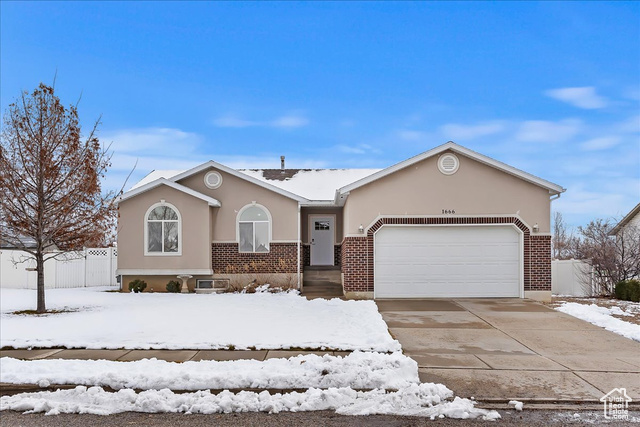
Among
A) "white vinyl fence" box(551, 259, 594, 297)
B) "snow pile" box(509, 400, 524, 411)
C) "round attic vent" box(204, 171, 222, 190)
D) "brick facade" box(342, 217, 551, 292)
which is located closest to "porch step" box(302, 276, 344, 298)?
"brick facade" box(342, 217, 551, 292)

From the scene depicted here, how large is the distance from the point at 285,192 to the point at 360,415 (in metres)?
13.5

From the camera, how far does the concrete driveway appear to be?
273 inches

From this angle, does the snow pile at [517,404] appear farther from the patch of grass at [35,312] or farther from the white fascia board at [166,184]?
the white fascia board at [166,184]

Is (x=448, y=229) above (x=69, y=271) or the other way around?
above

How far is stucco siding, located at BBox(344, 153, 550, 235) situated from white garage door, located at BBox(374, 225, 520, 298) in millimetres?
645

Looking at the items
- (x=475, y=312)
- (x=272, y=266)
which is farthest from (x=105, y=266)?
(x=475, y=312)

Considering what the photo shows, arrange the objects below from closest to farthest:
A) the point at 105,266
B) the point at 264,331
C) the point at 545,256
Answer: the point at 264,331
the point at 545,256
the point at 105,266

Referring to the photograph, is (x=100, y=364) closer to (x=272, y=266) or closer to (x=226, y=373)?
(x=226, y=373)

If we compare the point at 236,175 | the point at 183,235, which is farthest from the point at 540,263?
the point at 183,235

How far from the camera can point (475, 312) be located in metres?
13.5

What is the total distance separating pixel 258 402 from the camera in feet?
20.3

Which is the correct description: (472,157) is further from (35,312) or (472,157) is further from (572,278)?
(35,312)

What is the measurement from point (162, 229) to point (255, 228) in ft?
10.7

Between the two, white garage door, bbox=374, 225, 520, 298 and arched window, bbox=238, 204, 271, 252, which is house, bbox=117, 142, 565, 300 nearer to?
white garage door, bbox=374, 225, 520, 298
